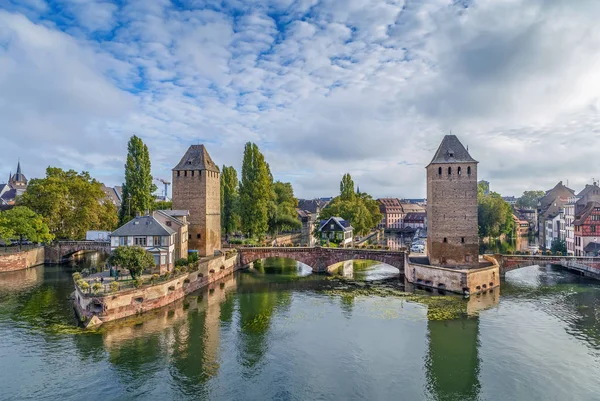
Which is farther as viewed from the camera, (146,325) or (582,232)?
(582,232)

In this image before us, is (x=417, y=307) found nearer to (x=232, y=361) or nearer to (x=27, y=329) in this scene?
(x=232, y=361)

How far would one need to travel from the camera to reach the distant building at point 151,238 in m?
38.7

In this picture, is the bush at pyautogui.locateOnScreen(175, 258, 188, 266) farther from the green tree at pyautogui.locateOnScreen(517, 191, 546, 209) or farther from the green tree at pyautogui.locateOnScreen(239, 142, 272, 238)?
the green tree at pyautogui.locateOnScreen(517, 191, 546, 209)

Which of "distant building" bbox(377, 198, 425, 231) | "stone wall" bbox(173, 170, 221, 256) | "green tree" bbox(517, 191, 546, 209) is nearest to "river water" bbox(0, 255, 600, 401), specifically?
"stone wall" bbox(173, 170, 221, 256)

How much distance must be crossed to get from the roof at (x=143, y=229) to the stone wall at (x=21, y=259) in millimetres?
20838

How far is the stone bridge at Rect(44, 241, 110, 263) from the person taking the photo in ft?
187

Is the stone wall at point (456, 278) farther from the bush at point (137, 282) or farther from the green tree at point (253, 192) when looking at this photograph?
the bush at point (137, 282)

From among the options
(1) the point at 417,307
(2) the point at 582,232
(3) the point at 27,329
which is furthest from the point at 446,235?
(3) the point at 27,329

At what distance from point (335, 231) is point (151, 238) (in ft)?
114

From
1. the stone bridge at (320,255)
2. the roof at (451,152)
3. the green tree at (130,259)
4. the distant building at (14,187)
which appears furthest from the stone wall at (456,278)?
the distant building at (14,187)

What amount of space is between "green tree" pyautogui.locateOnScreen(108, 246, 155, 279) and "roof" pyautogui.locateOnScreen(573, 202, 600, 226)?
174ft

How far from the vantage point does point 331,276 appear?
1913 inches

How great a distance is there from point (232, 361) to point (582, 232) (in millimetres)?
50631

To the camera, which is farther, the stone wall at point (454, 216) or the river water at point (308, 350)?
the stone wall at point (454, 216)
